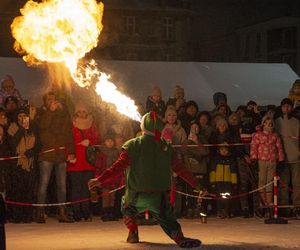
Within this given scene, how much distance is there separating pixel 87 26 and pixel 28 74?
3421 mm

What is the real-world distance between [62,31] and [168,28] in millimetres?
49431

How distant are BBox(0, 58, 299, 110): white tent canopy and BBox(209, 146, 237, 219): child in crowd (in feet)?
10.7

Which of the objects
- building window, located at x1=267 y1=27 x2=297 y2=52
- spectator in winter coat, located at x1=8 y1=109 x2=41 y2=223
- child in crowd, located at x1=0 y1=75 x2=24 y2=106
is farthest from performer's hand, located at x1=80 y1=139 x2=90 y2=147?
building window, located at x1=267 y1=27 x2=297 y2=52

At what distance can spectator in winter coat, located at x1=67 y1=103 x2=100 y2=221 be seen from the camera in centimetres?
1482

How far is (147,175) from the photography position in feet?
37.7

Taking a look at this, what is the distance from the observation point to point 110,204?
1487 cm

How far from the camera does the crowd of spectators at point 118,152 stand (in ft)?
47.9

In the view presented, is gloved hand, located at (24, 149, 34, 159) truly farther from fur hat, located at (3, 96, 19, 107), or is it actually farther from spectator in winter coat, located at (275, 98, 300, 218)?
spectator in winter coat, located at (275, 98, 300, 218)

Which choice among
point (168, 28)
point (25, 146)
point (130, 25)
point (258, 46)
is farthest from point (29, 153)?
point (258, 46)

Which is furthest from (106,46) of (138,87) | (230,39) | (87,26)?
(87,26)

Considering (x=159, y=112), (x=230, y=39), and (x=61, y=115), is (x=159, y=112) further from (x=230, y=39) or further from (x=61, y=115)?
(x=230, y=39)

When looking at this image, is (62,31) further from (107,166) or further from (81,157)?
(107,166)

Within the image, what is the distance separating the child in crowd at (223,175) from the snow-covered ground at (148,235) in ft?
1.61

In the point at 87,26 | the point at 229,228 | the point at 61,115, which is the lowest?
the point at 229,228
